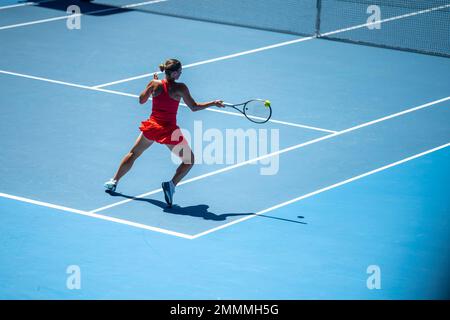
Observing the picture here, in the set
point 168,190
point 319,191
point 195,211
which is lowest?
point 195,211

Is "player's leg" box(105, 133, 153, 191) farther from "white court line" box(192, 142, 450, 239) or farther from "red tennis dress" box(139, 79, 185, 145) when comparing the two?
"white court line" box(192, 142, 450, 239)

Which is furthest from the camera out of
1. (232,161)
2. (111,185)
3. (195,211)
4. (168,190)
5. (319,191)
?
(232,161)

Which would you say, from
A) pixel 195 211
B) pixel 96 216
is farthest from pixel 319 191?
pixel 96 216

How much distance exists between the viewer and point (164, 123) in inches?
445

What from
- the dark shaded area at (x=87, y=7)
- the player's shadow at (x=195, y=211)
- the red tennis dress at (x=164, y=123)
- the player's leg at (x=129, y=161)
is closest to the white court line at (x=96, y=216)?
the player's shadow at (x=195, y=211)

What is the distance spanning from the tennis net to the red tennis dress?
934 centimetres

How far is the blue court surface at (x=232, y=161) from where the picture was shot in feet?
32.1

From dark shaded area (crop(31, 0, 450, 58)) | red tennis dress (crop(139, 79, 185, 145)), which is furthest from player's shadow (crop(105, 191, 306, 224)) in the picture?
dark shaded area (crop(31, 0, 450, 58))

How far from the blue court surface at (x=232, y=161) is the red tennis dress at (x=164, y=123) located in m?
0.85

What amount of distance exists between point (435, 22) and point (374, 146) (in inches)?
333

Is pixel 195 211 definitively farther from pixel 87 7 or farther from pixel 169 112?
pixel 87 7

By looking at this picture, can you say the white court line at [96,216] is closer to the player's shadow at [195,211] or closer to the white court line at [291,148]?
the white court line at [291,148]

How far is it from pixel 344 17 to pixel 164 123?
11.3m
